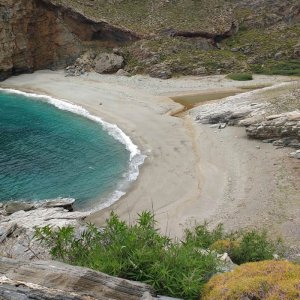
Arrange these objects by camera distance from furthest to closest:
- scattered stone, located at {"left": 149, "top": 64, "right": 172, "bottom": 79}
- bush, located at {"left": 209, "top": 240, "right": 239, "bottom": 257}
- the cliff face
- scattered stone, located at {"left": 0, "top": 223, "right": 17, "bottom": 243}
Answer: the cliff face
scattered stone, located at {"left": 149, "top": 64, "right": 172, "bottom": 79}
scattered stone, located at {"left": 0, "top": 223, "right": 17, "bottom": 243}
bush, located at {"left": 209, "top": 240, "right": 239, "bottom": 257}

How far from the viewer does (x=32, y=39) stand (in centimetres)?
6800

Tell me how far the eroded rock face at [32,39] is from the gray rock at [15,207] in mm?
43910

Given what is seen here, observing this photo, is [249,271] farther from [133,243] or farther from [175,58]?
[175,58]

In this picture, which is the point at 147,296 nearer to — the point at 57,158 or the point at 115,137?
the point at 57,158

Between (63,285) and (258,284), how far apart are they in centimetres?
420

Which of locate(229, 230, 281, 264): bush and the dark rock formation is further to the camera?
locate(229, 230, 281, 264): bush

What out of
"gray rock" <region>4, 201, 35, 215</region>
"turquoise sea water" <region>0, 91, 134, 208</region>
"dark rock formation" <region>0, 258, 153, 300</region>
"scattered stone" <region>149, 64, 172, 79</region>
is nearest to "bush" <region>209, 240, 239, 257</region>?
"dark rock formation" <region>0, 258, 153, 300</region>

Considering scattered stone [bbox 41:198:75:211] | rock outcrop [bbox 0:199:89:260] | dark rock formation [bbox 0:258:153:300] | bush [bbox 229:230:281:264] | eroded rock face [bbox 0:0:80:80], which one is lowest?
scattered stone [bbox 41:198:75:211]

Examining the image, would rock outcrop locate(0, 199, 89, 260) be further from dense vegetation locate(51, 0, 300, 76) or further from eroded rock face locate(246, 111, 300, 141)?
dense vegetation locate(51, 0, 300, 76)

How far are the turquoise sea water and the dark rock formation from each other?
1741 centimetres

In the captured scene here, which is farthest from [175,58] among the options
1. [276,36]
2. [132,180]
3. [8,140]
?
[132,180]

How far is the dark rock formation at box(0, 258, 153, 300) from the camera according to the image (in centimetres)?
883

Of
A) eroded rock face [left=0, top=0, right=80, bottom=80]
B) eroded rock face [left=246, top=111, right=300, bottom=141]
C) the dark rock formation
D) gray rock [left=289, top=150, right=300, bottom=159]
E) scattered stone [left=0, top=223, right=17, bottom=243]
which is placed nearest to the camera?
the dark rock formation

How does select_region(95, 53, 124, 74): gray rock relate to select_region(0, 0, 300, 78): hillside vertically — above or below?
below
